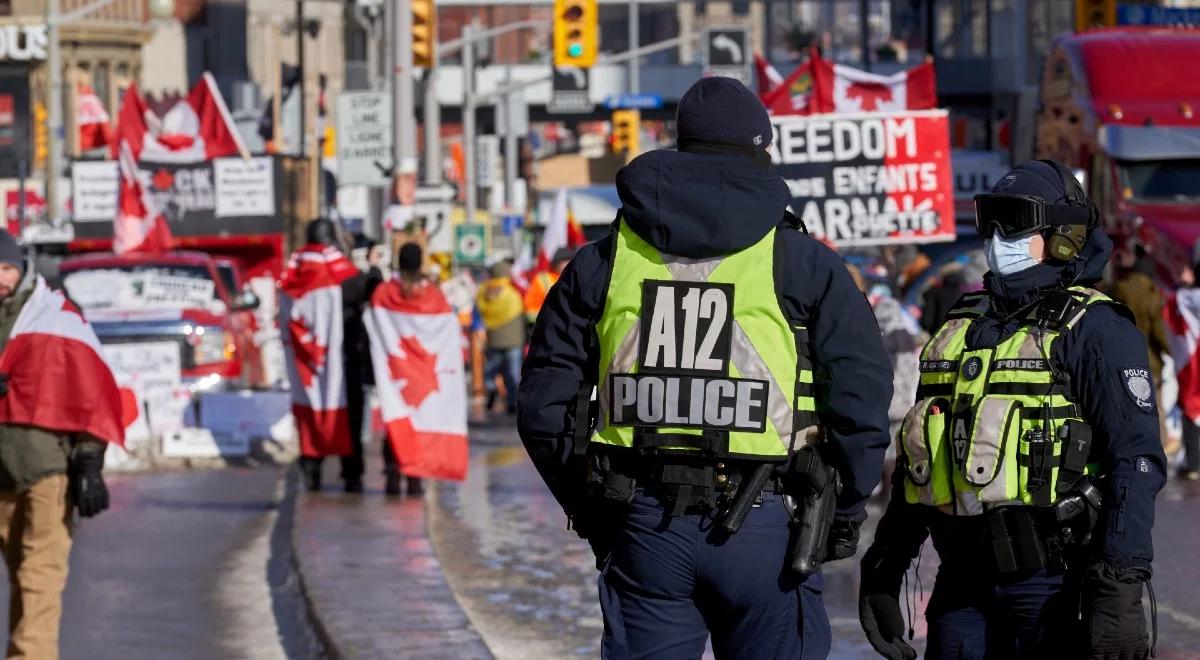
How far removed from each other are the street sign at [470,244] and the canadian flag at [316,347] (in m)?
19.9

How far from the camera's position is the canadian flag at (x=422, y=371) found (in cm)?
1485

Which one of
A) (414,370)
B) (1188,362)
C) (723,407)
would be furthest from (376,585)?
(1188,362)

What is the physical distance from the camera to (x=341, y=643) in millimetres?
8719

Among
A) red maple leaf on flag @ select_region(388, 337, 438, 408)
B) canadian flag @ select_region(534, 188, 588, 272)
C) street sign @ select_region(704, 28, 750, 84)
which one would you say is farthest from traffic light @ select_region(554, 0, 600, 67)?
red maple leaf on flag @ select_region(388, 337, 438, 408)

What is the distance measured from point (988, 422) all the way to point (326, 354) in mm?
10406

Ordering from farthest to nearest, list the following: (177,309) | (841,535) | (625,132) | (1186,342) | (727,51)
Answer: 1. (625,132)
2. (727,51)
3. (177,309)
4. (1186,342)
5. (841,535)

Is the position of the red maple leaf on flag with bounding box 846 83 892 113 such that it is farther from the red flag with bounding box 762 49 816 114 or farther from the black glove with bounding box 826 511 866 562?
the black glove with bounding box 826 511 866 562

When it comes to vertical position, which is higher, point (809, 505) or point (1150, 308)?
point (809, 505)

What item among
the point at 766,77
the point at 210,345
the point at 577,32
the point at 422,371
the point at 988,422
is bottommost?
the point at 210,345

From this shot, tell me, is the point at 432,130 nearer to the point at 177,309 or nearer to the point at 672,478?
the point at 177,309

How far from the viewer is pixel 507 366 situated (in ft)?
81.3

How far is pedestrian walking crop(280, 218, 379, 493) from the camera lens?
15172 mm

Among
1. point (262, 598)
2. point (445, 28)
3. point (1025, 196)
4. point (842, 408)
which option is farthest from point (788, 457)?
point (445, 28)

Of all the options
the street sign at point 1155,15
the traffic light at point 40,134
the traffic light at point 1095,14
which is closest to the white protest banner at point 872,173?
the street sign at point 1155,15
